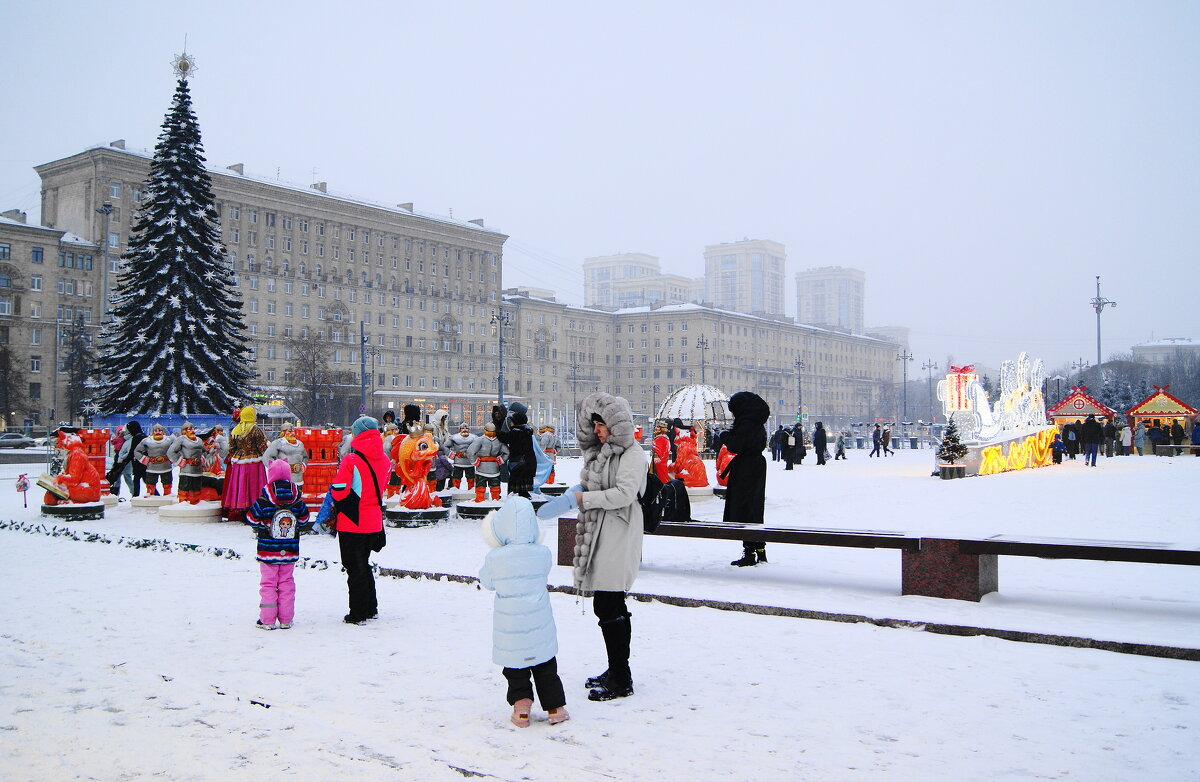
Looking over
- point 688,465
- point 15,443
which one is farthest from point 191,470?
point 15,443

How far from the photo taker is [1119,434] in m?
42.2

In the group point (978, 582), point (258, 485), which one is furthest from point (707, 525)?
point (258, 485)

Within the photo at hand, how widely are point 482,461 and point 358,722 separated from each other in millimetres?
10748

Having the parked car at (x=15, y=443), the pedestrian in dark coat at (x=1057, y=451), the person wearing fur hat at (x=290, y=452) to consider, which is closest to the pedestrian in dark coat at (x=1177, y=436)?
the pedestrian in dark coat at (x=1057, y=451)

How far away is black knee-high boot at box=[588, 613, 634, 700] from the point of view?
541 centimetres

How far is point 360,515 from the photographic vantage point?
7734 millimetres

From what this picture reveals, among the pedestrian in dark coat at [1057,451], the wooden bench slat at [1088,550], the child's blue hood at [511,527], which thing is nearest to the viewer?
the child's blue hood at [511,527]

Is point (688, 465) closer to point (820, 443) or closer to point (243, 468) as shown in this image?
point (243, 468)

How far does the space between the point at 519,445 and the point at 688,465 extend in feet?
20.4

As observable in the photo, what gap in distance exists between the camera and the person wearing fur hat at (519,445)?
36.6ft

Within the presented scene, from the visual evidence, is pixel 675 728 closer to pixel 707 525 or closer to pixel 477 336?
pixel 707 525

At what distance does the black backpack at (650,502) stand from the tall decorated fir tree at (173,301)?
28.5 meters

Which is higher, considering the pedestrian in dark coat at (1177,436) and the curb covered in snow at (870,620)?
the pedestrian in dark coat at (1177,436)

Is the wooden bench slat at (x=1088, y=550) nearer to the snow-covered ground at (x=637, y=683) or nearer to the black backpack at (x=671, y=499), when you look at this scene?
the snow-covered ground at (x=637, y=683)
